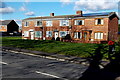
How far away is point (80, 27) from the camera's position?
3416 cm

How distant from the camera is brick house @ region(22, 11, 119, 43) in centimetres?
3131

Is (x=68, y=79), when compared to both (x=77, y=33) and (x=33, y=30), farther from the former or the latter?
(x=33, y=30)

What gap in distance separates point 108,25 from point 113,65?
64.8 feet

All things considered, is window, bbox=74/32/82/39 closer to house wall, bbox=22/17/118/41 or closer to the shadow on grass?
house wall, bbox=22/17/118/41

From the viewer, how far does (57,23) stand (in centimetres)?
3772

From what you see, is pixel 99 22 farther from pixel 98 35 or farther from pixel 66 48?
pixel 66 48

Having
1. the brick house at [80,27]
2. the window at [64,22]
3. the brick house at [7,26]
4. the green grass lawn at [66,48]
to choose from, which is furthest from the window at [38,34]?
the brick house at [7,26]

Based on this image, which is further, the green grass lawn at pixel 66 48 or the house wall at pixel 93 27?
the house wall at pixel 93 27

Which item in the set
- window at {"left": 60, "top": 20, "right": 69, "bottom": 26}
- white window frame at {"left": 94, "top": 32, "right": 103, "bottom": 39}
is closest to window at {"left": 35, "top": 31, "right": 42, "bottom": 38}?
window at {"left": 60, "top": 20, "right": 69, "bottom": 26}

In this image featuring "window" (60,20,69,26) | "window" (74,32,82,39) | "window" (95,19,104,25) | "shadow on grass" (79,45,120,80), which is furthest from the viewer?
"window" (60,20,69,26)

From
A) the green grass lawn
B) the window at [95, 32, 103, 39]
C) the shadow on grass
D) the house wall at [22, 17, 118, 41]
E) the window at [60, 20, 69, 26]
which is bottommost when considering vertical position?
the shadow on grass

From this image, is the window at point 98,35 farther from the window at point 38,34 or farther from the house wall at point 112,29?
the window at point 38,34

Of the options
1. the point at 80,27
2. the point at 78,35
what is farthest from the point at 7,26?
the point at 80,27

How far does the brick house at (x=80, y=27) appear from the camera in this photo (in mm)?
31312
